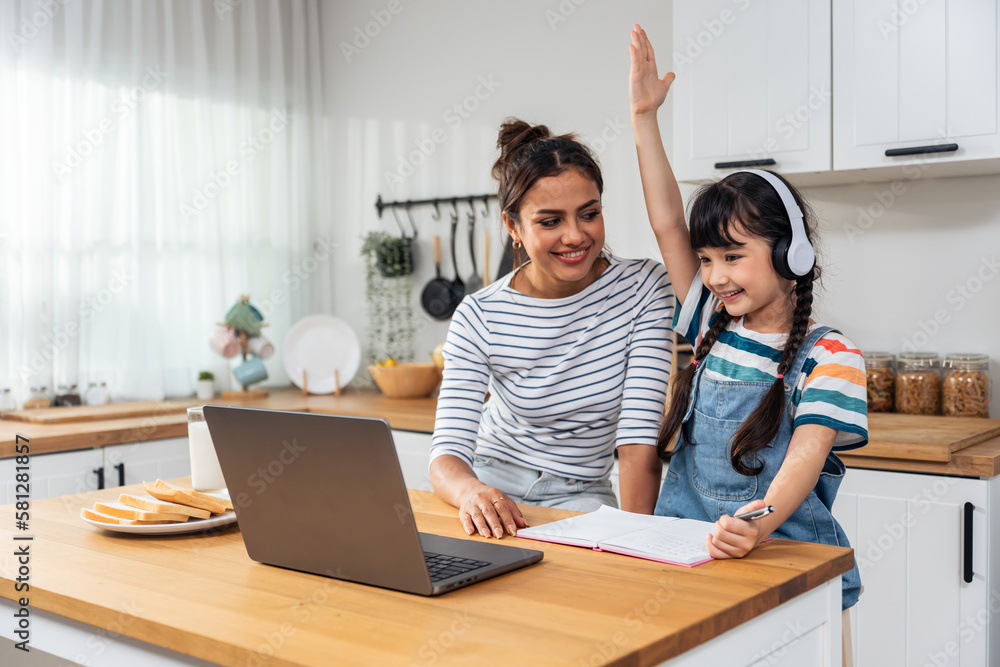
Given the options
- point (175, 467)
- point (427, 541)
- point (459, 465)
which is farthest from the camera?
point (175, 467)

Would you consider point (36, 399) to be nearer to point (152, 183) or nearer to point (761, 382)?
point (152, 183)

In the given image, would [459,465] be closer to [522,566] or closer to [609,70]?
[522,566]

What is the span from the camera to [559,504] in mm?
1611

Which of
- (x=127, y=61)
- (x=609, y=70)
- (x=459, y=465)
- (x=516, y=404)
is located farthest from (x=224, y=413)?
(x=127, y=61)

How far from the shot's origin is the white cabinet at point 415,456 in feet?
8.73

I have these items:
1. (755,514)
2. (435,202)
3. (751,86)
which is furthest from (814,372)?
(435,202)

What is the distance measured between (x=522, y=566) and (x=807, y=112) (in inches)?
→ 68.8

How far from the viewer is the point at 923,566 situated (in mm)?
1920

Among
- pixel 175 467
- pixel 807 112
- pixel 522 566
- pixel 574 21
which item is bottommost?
pixel 175 467

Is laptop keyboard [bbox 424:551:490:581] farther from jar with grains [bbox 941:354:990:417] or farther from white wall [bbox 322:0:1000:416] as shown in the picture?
white wall [bbox 322:0:1000:416]

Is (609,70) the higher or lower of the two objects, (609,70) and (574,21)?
the lower

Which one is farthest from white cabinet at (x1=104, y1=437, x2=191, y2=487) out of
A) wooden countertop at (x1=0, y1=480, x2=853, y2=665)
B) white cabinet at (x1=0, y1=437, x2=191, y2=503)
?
wooden countertop at (x1=0, y1=480, x2=853, y2=665)

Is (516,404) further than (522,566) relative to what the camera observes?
Yes

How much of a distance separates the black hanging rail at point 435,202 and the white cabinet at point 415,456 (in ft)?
3.45
